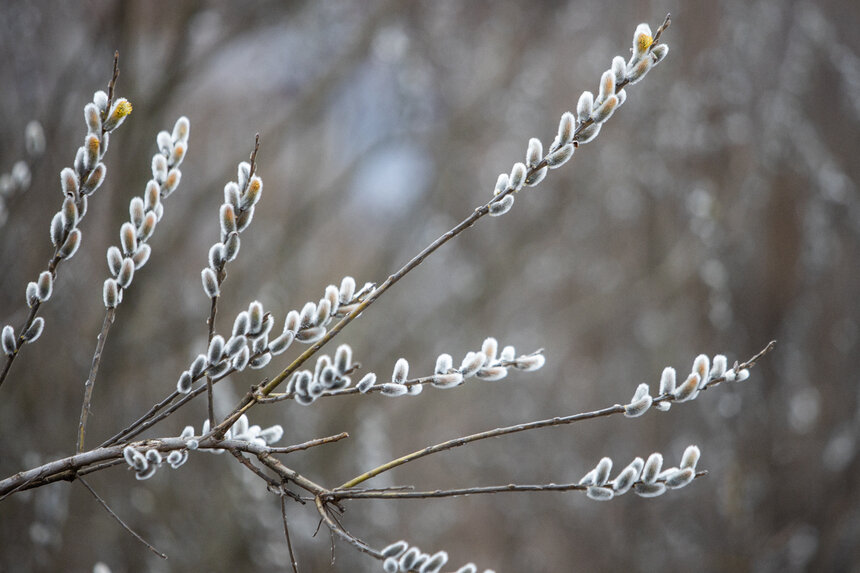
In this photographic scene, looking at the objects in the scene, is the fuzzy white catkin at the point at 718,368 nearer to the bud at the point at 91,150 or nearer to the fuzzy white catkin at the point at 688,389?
the fuzzy white catkin at the point at 688,389

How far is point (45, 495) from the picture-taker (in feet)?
7.04

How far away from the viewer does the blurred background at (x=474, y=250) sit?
8.52 feet

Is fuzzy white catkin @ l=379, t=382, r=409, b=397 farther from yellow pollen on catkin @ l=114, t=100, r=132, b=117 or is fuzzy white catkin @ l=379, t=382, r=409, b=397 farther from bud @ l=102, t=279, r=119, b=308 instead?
yellow pollen on catkin @ l=114, t=100, r=132, b=117

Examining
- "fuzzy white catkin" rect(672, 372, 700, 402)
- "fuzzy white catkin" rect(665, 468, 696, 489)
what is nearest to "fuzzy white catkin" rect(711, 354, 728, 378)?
"fuzzy white catkin" rect(672, 372, 700, 402)

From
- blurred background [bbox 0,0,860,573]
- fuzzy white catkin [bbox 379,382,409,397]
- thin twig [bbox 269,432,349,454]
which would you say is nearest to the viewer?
thin twig [bbox 269,432,349,454]

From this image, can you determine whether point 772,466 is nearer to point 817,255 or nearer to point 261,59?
point 817,255

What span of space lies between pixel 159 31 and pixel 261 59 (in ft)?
2.99

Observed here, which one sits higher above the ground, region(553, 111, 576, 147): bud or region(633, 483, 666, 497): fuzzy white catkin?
region(553, 111, 576, 147): bud

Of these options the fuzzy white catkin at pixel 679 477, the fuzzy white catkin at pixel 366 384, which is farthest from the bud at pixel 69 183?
the fuzzy white catkin at pixel 679 477

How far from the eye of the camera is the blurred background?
2596 millimetres

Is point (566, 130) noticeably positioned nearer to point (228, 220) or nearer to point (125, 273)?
point (228, 220)

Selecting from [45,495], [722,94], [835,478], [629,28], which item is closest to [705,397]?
[835,478]

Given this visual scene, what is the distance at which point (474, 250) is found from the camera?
4.32 meters

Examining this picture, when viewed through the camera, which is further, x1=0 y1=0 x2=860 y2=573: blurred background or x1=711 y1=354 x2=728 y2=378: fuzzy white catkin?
x1=0 y1=0 x2=860 y2=573: blurred background
